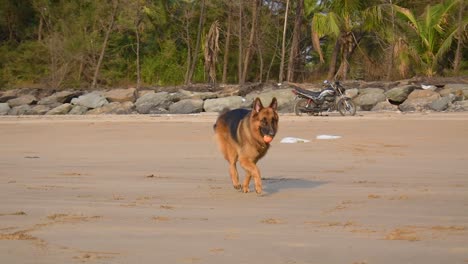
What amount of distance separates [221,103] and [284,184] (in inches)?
685

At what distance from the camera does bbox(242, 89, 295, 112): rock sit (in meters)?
25.9

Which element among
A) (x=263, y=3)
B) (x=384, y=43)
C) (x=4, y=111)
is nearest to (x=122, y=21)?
(x=263, y=3)

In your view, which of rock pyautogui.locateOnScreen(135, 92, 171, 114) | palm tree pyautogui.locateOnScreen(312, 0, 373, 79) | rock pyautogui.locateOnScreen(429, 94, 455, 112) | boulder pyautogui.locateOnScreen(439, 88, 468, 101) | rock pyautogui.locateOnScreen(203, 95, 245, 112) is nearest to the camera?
rock pyautogui.locateOnScreen(429, 94, 455, 112)

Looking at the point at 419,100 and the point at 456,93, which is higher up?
the point at 456,93

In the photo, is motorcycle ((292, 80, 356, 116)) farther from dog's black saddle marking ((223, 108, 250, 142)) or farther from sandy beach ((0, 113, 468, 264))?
dog's black saddle marking ((223, 108, 250, 142))

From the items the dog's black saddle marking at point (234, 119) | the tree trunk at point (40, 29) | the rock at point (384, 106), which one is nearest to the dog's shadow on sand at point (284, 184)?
the dog's black saddle marking at point (234, 119)

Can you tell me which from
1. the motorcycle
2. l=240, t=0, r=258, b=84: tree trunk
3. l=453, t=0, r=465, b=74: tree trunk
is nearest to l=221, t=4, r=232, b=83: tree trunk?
l=240, t=0, r=258, b=84: tree trunk

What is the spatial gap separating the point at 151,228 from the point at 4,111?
24613 millimetres

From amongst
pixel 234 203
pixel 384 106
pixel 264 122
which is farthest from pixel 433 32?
pixel 234 203

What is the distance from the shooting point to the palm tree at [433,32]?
31.9 meters

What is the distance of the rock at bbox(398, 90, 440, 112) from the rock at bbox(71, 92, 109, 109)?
10.6 meters

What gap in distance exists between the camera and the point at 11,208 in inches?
285

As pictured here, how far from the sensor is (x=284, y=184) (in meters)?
9.38

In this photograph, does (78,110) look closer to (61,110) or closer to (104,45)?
(61,110)
